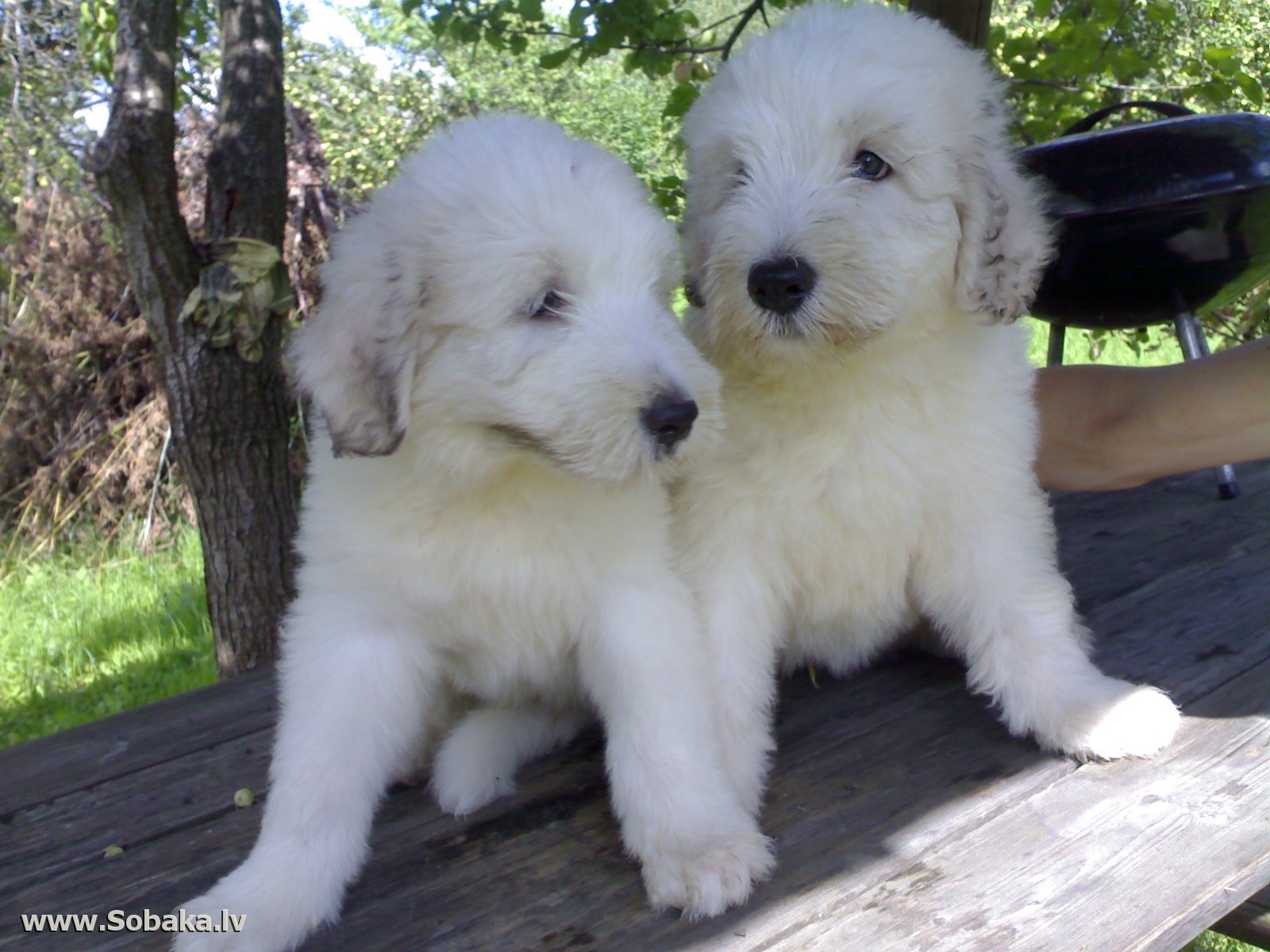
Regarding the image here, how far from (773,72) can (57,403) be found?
662cm

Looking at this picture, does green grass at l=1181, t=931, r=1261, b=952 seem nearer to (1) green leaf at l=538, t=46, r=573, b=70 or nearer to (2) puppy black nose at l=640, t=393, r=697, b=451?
(2) puppy black nose at l=640, t=393, r=697, b=451

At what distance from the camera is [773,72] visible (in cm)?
243

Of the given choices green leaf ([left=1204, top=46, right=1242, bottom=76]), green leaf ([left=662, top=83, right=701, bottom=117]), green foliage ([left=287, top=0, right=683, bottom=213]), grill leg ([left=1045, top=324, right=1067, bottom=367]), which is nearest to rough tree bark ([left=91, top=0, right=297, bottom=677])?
green leaf ([left=662, top=83, right=701, bottom=117])

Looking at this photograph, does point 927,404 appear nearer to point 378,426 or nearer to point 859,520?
point 859,520

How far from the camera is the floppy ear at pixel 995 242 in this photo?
2377mm

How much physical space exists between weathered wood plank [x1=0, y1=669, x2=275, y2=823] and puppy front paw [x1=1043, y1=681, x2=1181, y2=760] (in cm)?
214

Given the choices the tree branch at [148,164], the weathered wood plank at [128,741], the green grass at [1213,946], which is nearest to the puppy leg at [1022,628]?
the weathered wood plank at [128,741]

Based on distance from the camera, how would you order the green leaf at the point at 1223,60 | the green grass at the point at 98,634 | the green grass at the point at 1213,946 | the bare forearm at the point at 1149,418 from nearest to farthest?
the bare forearm at the point at 1149,418 < the green grass at the point at 1213,946 < the green leaf at the point at 1223,60 < the green grass at the point at 98,634

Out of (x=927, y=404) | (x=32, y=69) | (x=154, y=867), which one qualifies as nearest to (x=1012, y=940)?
(x=927, y=404)

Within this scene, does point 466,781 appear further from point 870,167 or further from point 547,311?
point 870,167

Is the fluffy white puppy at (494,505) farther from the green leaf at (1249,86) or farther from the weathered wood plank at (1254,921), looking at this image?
the green leaf at (1249,86)

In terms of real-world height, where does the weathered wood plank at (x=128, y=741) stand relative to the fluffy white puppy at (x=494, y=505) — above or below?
below

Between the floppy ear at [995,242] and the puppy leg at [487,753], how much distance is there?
1382 mm

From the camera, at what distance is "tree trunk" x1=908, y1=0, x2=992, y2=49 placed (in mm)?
4453
